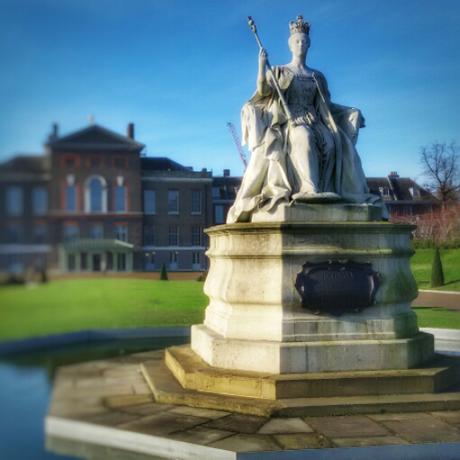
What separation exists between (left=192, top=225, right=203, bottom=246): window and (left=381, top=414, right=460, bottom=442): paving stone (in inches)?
255

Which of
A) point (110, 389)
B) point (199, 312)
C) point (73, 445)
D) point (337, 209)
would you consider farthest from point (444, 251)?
point (73, 445)

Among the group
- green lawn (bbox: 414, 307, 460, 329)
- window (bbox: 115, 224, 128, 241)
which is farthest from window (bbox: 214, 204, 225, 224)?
green lawn (bbox: 414, 307, 460, 329)

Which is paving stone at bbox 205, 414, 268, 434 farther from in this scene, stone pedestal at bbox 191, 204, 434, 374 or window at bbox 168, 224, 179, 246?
window at bbox 168, 224, 179, 246

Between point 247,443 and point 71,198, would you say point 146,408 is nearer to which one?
point 247,443

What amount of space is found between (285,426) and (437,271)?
1333 cm

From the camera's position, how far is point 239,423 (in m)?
4.71

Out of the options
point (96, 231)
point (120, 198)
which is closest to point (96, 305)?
point (120, 198)

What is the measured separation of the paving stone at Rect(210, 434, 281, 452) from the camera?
4.10 metres

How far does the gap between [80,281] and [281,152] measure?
3.16 meters

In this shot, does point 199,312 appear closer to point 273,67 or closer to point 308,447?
point 273,67

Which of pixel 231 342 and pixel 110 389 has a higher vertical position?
pixel 231 342

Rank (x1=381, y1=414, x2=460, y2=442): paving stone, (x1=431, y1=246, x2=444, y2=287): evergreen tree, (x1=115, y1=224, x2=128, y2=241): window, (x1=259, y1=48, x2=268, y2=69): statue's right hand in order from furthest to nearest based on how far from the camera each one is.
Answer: (x1=431, y1=246, x2=444, y2=287): evergreen tree
(x1=115, y1=224, x2=128, y2=241): window
(x1=259, y1=48, x2=268, y2=69): statue's right hand
(x1=381, y1=414, x2=460, y2=442): paving stone

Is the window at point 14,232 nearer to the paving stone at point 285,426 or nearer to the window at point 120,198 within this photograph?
the paving stone at point 285,426

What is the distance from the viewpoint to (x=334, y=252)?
18.8ft
